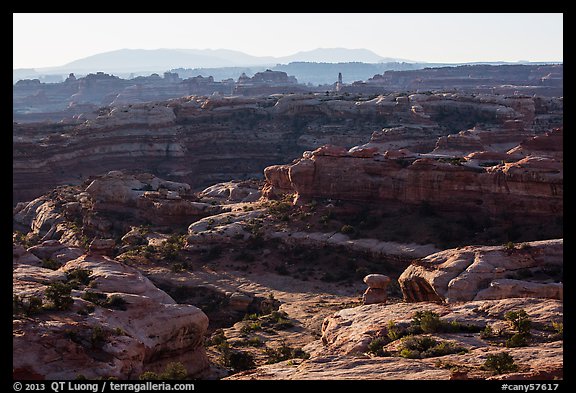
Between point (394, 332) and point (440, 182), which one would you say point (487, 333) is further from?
point (440, 182)

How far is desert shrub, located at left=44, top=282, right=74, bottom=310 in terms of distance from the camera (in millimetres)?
19516

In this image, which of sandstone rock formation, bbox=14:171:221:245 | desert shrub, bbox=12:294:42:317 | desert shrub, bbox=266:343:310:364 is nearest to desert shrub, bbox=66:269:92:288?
desert shrub, bbox=12:294:42:317

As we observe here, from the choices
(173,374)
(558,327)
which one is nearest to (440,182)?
(558,327)

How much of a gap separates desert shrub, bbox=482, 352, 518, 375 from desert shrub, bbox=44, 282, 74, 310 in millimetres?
11371

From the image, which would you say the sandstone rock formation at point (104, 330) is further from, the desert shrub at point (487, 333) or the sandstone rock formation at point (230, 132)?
the sandstone rock formation at point (230, 132)

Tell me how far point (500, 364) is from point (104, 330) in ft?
33.2

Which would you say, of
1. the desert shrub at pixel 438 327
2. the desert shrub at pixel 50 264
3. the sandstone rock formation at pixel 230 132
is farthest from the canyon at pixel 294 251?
the desert shrub at pixel 50 264

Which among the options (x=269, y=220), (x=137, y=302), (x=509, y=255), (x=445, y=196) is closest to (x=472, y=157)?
(x=445, y=196)

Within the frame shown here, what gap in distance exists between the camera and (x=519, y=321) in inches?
733

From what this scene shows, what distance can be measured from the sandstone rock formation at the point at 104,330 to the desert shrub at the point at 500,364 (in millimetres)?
8684

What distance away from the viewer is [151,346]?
64.3 ft

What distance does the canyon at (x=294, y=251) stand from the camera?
58.9 feet

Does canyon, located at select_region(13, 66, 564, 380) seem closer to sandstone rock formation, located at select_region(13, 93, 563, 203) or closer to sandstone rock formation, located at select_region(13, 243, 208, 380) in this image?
sandstone rock formation, located at select_region(13, 243, 208, 380)

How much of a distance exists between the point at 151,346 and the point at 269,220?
82.5 ft
